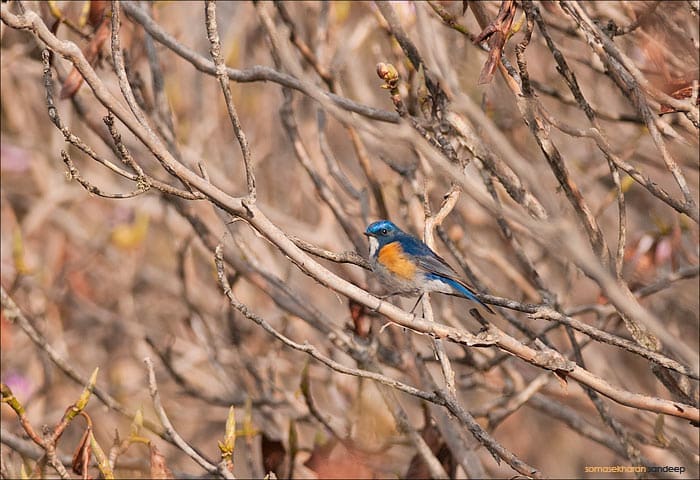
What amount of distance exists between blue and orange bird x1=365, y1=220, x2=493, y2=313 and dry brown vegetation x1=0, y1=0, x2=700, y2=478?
16cm

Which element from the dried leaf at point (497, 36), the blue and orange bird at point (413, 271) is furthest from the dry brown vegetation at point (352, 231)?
the blue and orange bird at point (413, 271)

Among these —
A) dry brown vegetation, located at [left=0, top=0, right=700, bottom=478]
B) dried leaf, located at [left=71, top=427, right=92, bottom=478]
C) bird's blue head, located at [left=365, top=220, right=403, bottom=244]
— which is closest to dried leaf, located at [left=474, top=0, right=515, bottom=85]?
dry brown vegetation, located at [left=0, top=0, right=700, bottom=478]

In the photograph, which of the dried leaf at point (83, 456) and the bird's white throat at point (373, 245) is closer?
the dried leaf at point (83, 456)

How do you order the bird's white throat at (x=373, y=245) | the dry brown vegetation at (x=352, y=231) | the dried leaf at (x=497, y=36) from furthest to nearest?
1. the bird's white throat at (x=373, y=245)
2. the dried leaf at (x=497, y=36)
3. the dry brown vegetation at (x=352, y=231)

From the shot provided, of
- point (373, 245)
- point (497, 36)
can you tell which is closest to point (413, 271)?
point (373, 245)

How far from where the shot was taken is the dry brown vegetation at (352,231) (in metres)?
2.41

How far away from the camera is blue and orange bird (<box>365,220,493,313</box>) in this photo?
3.05m

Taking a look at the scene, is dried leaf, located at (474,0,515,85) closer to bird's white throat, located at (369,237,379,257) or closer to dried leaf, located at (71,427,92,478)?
bird's white throat, located at (369,237,379,257)

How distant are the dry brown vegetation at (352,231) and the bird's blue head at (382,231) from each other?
7.2 inches

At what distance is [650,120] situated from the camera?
279cm

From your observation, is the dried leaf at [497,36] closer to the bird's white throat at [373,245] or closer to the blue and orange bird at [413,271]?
the blue and orange bird at [413,271]

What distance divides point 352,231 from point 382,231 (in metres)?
0.69

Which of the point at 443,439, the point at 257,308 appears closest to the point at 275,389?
the point at 443,439

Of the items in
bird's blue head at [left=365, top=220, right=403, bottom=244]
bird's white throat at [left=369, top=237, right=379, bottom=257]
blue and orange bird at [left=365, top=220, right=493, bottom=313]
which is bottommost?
blue and orange bird at [left=365, top=220, right=493, bottom=313]
